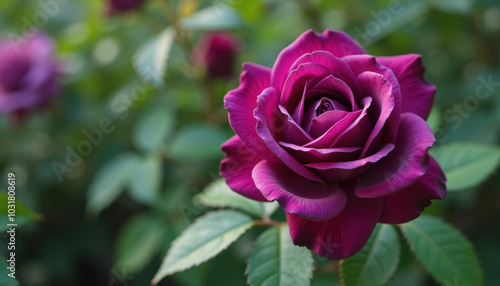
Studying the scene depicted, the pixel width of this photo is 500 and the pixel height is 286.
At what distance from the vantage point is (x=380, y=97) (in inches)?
22.5

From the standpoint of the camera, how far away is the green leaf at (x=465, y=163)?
2.49ft

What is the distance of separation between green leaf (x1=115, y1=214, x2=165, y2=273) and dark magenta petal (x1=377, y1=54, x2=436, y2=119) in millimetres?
864

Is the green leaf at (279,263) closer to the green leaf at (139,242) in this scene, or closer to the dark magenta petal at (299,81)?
the dark magenta petal at (299,81)

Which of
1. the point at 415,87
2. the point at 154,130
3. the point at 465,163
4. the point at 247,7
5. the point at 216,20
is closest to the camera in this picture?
the point at 415,87

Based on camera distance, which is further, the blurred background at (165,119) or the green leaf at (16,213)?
the blurred background at (165,119)

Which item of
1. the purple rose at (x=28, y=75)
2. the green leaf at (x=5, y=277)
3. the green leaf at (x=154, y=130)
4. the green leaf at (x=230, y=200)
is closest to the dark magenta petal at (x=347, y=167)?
the green leaf at (x=230, y=200)

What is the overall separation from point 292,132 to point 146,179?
2.32 feet

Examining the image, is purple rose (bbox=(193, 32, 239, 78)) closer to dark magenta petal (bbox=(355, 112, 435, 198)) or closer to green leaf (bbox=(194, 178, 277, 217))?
green leaf (bbox=(194, 178, 277, 217))

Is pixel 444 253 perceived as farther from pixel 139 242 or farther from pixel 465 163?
pixel 139 242

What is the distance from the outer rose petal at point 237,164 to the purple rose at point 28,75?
1.09 m

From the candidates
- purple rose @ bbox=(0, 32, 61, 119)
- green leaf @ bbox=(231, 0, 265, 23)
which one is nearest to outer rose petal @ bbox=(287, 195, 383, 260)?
green leaf @ bbox=(231, 0, 265, 23)

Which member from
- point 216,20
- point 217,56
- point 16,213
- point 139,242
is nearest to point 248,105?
point 16,213

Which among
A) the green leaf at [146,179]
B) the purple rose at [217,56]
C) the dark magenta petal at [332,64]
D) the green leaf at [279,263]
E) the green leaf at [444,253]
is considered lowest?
the green leaf at [146,179]

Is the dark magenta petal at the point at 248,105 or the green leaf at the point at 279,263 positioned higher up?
the dark magenta petal at the point at 248,105
